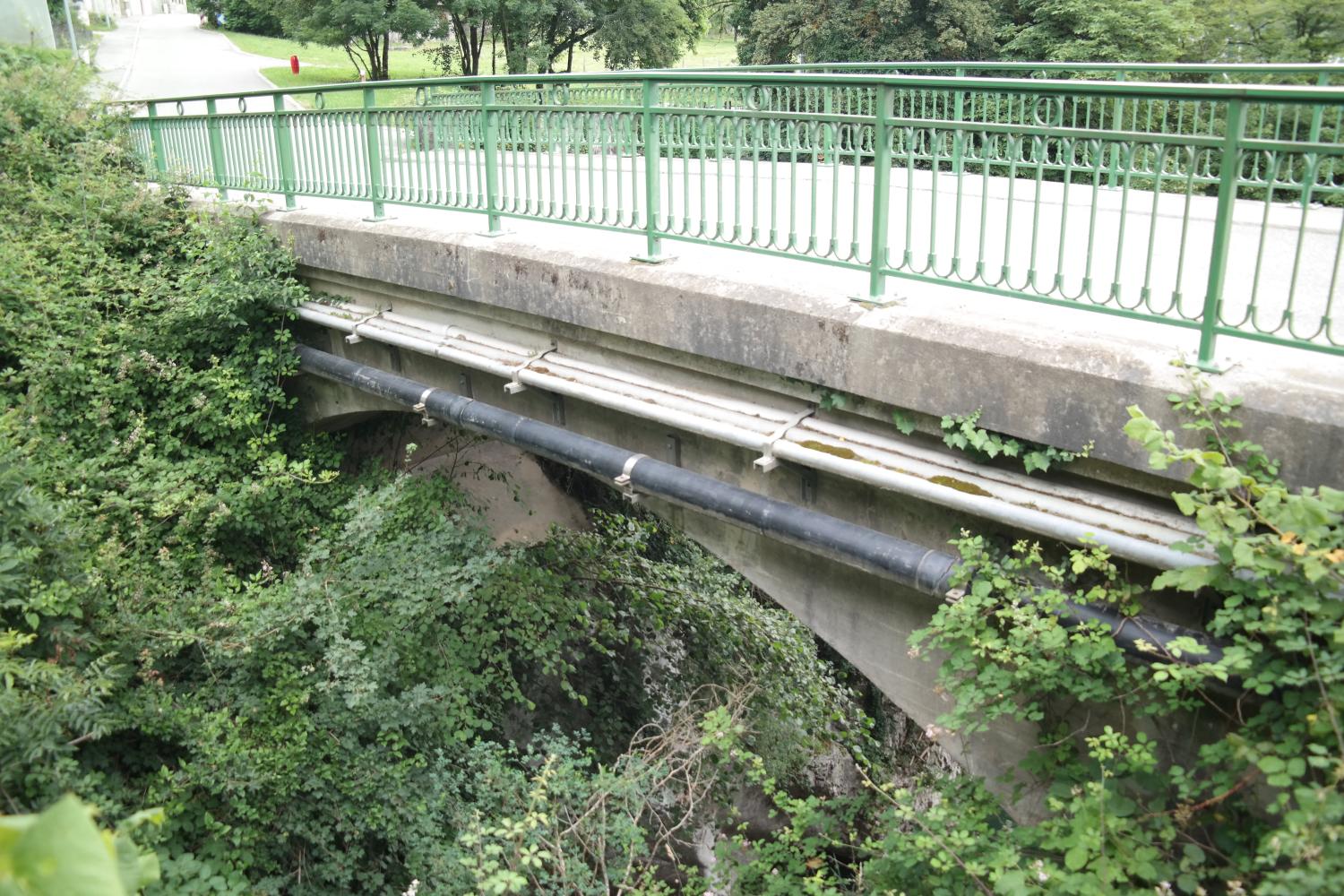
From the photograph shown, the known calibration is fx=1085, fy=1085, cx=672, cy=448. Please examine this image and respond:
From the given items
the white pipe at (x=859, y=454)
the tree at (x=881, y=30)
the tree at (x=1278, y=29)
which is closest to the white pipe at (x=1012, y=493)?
the white pipe at (x=859, y=454)

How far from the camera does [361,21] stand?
25.1 metres

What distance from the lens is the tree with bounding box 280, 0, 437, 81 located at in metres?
24.9

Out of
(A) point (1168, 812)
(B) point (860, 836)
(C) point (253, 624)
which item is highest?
(A) point (1168, 812)

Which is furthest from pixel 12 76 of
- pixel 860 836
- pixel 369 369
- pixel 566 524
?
pixel 860 836

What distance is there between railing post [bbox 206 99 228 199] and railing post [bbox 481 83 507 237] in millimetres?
4004

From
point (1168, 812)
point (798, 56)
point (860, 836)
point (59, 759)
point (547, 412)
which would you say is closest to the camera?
point (1168, 812)

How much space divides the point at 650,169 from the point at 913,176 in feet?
4.45

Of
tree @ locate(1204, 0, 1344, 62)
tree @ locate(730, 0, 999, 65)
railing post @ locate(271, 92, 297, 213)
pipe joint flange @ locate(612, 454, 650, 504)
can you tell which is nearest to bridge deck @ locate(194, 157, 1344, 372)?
railing post @ locate(271, 92, 297, 213)

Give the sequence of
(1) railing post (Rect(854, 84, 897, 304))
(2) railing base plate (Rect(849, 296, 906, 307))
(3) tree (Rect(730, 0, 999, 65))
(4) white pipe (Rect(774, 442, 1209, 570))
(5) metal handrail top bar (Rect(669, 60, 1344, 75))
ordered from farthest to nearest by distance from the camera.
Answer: (3) tree (Rect(730, 0, 999, 65)) < (5) metal handrail top bar (Rect(669, 60, 1344, 75)) < (2) railing base plate (Rect(849, 296, 906, 307)) < (1) railing post (Rect(854, 84, 897, 304)) < (4) white pipe (Rect(774, 442, 1209, 570))

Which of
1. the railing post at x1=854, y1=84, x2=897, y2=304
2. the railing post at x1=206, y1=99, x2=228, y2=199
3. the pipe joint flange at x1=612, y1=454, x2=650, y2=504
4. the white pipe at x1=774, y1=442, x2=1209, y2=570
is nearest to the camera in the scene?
the white pipe at x1=774, y1=442, x2=1209, y2=570

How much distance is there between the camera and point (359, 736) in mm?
6988

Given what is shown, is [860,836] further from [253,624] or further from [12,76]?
[12,76]

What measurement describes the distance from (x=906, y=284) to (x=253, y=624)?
451 centimetres

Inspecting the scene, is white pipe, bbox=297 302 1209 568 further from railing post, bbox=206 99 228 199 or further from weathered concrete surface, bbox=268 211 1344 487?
railing post, bbox=206 99 228 199
